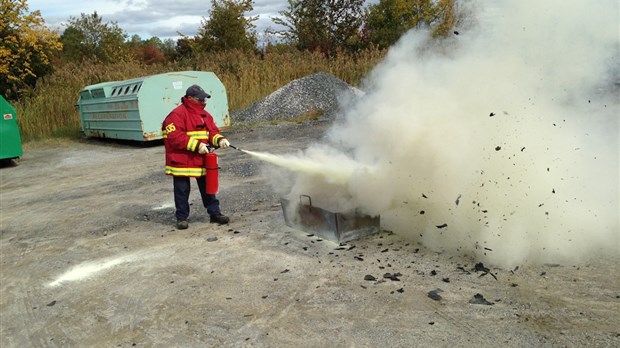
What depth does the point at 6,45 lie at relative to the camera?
597 inches

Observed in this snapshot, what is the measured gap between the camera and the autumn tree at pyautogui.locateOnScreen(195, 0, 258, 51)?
24.5m

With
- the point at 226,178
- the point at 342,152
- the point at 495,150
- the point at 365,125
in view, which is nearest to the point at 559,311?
the point at 495,150

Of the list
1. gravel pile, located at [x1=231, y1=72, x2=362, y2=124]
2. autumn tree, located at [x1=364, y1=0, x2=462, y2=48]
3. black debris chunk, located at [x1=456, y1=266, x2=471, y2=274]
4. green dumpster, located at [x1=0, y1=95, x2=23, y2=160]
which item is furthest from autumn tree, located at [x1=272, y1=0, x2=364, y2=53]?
black debris chunk, located at [x1=456, y1=266, x2=471, y2=274]

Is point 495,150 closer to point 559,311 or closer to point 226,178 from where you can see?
point 559,311

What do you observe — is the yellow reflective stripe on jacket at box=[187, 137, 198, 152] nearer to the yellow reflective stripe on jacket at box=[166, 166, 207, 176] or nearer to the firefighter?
the firefighter

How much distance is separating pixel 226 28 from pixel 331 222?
22.0m

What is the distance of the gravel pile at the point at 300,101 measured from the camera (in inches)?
607

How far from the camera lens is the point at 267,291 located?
3754 millimetres

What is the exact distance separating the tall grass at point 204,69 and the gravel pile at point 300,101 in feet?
4.59

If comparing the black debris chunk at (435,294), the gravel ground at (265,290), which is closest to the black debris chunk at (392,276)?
the gravel ground at (265,290)

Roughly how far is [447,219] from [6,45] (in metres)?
16.0

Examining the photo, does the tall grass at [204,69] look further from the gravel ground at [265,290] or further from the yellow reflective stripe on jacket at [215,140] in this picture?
the yellow reflective stripe on jacket at [215,140]

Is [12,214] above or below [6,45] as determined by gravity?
below

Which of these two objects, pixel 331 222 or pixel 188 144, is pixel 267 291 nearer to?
pixel 331 222
